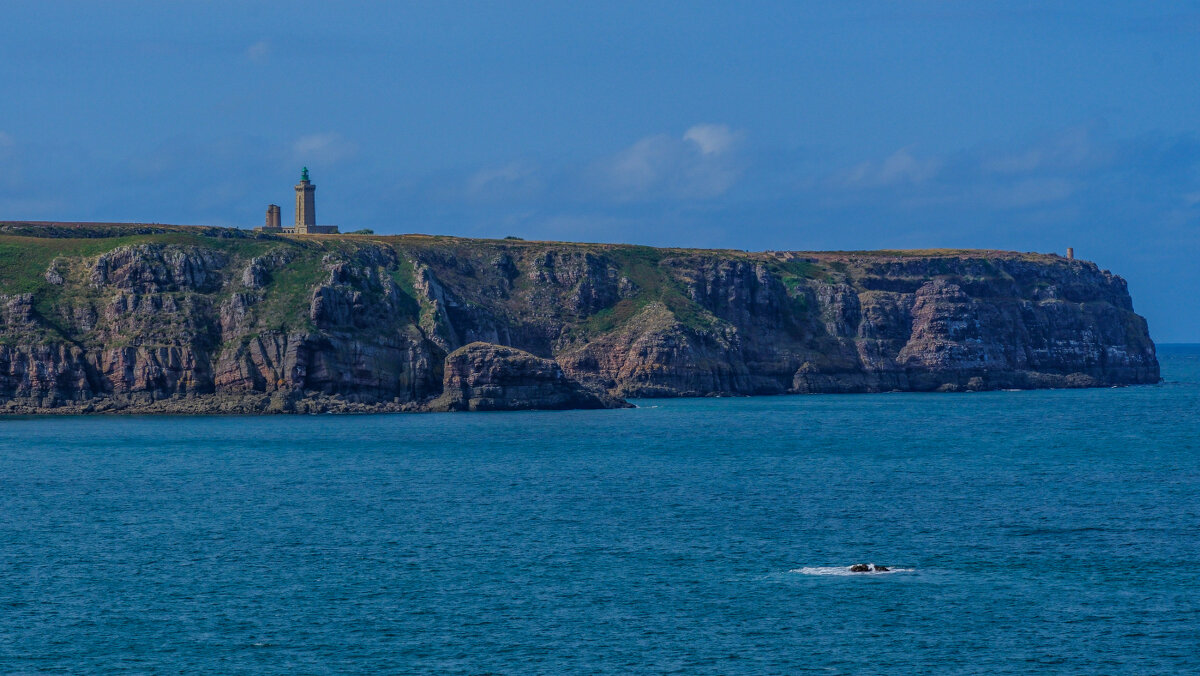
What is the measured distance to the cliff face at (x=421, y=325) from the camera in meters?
133

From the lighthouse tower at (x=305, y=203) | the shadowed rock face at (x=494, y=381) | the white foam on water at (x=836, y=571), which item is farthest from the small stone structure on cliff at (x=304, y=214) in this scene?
the white foam on water at (x=836, y=571)

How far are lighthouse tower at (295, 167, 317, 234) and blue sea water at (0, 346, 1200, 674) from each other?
86.2m

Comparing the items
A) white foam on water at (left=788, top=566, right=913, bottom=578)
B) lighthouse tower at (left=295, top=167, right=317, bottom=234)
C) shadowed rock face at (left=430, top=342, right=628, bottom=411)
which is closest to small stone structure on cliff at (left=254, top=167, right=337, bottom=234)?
lighthouse tower at (left=295, top=167, right=317, bottom=234)

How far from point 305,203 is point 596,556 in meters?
141

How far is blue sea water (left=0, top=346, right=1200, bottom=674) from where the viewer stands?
135 feet

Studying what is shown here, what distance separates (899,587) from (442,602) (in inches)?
623

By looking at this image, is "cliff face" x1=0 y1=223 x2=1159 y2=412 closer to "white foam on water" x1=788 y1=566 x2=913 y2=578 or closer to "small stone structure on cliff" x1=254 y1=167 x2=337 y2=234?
"small stone structure on cliff" x1=254 y1=167 x2=337 y2=234

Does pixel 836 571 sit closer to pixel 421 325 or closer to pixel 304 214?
pixel 421 325

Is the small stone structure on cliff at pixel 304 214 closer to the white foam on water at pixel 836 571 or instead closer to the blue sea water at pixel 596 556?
the blue sea water at pixel 596 556

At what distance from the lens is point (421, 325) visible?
15175 cm

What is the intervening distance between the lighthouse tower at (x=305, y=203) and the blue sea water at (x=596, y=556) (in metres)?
86.2

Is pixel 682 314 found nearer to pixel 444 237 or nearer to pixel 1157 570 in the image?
pixel 444 237

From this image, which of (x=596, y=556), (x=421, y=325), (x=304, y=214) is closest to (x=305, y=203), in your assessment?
(x=304, y=214)

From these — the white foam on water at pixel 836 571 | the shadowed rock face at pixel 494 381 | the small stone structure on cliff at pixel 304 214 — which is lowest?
the white foam on water at pixel 836 571
